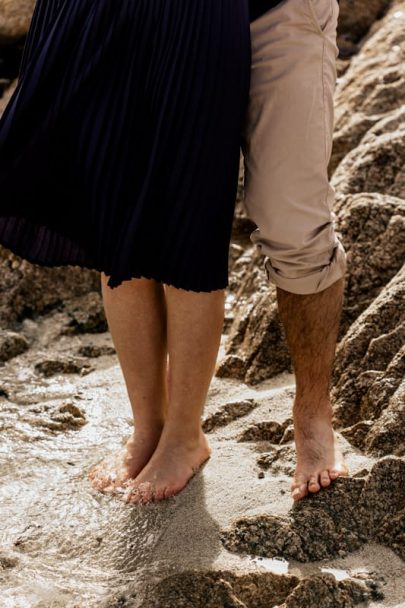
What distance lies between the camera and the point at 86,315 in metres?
4.50

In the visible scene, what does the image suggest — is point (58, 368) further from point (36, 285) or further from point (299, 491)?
point (299, 491)

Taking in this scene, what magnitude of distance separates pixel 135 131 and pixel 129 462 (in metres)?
1.07

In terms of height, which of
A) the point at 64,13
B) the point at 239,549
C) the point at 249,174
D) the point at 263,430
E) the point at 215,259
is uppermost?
the point at 64,13

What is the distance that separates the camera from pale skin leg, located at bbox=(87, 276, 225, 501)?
2.86m

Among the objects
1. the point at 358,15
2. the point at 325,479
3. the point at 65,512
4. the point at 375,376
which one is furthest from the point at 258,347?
the point at 358,15

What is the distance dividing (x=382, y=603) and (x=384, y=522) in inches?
11.8

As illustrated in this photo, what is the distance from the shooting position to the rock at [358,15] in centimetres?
622

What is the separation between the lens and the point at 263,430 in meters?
3.18

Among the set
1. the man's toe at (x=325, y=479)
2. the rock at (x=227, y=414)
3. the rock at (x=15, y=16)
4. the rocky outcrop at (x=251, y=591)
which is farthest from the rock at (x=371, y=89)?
the rocky outcrop at (x=251, y=591)

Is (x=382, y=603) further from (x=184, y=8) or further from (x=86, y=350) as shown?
(x=86, y=350)

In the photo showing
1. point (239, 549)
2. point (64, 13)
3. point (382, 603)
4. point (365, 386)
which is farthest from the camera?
point (365, 386)

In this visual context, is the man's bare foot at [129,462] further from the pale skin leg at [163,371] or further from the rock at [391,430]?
the rock at [391,430]

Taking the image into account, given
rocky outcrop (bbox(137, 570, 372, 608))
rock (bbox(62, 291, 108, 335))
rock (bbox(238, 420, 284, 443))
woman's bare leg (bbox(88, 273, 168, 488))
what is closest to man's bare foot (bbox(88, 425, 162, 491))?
woman's bare leg (bbox(88, 273, 168, 488))

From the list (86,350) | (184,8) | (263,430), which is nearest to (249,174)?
(184,8)
